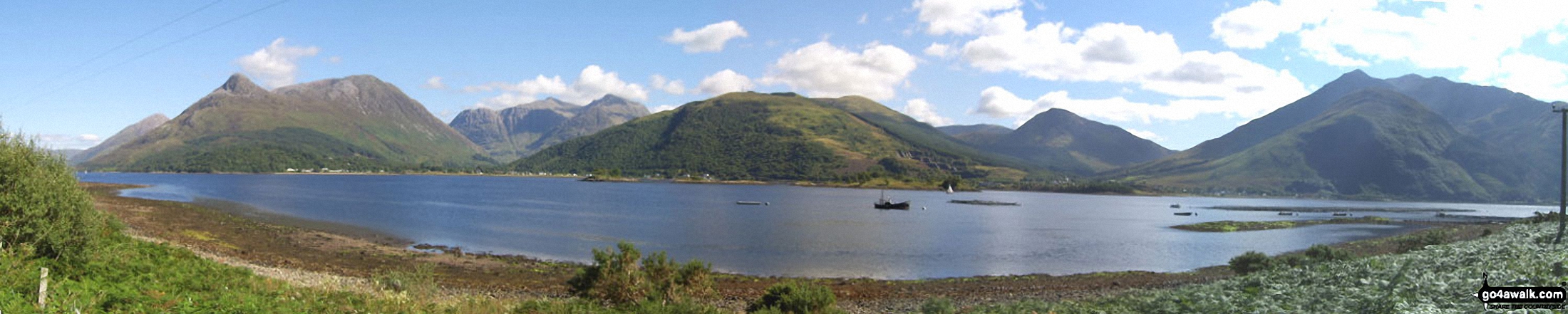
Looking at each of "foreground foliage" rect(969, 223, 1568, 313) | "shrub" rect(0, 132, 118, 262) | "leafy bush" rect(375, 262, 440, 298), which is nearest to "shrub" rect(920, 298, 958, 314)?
"foreground foliage" rect(969, 223, 1568, 313)

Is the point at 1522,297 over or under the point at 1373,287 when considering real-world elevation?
over

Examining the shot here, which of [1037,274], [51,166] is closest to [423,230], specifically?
[51,166]

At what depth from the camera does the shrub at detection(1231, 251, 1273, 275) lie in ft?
112

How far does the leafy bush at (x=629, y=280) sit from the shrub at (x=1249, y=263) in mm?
25308

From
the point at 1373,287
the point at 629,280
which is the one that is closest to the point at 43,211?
the point at 629,280

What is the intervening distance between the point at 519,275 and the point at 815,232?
3438 centimetres

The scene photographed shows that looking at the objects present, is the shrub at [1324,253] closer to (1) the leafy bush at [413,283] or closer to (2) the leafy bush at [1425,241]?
(2) the leafy bush at [1425,241]

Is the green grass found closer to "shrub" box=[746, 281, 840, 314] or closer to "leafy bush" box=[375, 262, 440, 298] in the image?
"shrub" box=[746, 281, 840, 314]

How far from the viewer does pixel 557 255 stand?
1770 inches

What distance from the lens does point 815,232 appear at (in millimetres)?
66000

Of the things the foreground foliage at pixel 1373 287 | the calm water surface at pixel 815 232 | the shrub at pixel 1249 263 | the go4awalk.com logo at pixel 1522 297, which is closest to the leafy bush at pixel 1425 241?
the calm water surface at pixel 815 232

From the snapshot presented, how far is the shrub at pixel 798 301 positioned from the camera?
18.5m

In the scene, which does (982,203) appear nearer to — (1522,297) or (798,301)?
(798,301)

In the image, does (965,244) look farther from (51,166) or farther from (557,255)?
(51,166)
